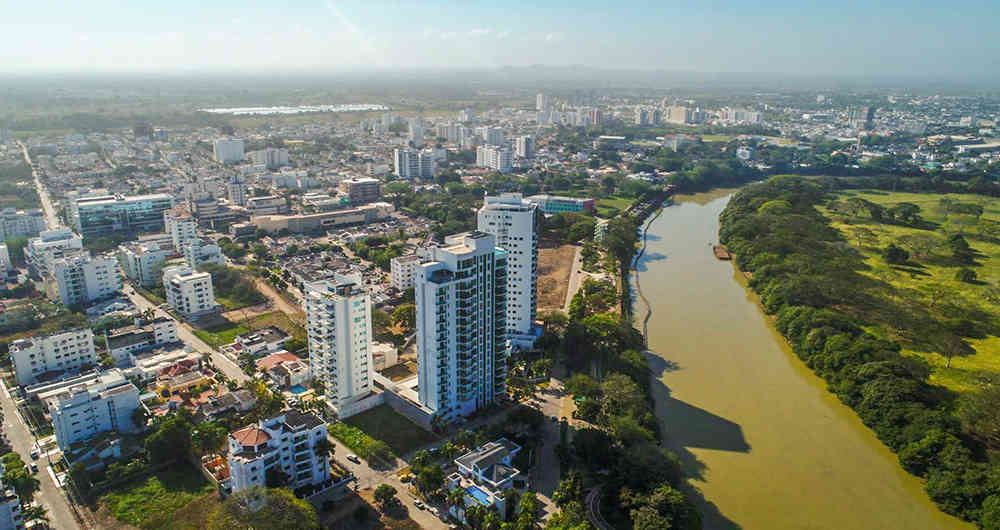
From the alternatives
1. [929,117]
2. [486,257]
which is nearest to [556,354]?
[486,257]

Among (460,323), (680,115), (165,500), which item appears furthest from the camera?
(680,115)

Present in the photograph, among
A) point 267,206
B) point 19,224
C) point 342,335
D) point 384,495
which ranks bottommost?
point 384,495

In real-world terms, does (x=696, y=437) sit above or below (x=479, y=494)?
below

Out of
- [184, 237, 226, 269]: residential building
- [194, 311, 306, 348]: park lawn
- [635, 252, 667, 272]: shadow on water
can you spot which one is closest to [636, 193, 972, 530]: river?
[635, 252, 667, 272]: shadow on water

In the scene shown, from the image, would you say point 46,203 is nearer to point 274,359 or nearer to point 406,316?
point 274,359

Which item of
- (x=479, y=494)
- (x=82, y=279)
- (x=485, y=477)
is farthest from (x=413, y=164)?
(x=479, y=494)

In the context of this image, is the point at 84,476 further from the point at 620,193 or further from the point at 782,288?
the point at 620,193

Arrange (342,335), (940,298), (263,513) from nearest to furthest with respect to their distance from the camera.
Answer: (263,513), (342,335), (940,298)

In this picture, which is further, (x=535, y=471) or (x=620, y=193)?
(x=620, y=193)
